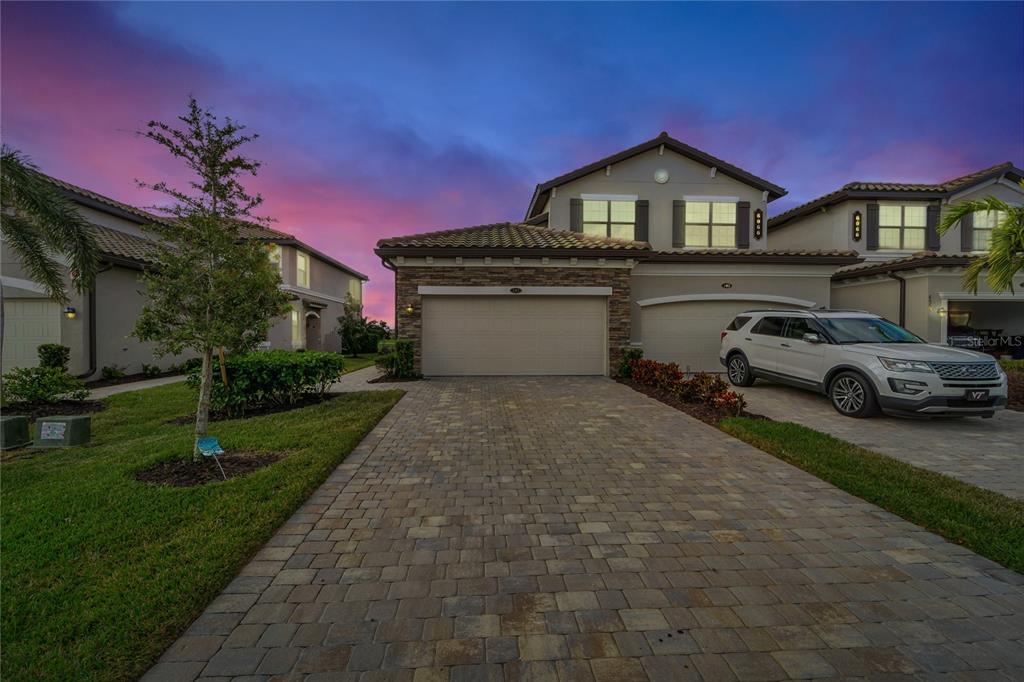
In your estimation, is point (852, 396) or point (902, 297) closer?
point (852, 396)

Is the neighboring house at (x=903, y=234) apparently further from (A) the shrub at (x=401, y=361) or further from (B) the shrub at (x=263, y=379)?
(B) the shrub at (x=263, y=379)

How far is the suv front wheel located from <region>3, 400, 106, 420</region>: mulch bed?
45.4ft

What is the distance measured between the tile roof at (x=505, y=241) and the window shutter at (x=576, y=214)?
1.41 m

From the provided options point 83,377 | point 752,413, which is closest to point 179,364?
point 83,377

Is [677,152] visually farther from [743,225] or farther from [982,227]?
[982,227]

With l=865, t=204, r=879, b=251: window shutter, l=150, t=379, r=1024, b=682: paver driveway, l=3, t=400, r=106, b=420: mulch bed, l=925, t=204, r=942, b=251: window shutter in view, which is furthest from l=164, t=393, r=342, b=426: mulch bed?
l=925, t=204, r=942, b=251: window shutter

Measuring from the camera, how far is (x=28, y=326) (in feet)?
35.4

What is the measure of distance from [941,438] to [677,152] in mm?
12017

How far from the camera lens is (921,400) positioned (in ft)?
21.2

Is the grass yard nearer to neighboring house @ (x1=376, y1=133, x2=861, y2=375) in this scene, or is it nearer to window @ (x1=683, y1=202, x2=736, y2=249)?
neighboring house @ (x1=376, y1=133, x2=861, y2=375)

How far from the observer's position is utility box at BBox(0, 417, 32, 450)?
5.66m

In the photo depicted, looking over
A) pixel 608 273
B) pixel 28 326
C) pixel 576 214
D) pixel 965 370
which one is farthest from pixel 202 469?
pixel 576 214

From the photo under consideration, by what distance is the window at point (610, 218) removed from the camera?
1467 centimetres

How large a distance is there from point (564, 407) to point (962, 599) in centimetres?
580
